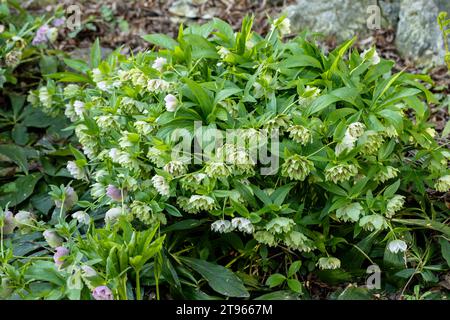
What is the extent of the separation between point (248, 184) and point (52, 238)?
2.67 feet

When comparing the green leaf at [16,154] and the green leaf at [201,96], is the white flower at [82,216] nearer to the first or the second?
the green leaf at [201,96]

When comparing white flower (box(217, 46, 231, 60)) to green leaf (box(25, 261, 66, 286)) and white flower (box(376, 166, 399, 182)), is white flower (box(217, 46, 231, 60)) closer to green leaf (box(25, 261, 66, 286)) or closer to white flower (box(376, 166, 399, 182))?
white flower (box(376, 166, 399, 182))

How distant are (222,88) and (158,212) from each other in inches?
22.3

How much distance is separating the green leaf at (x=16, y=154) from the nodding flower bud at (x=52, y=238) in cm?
88

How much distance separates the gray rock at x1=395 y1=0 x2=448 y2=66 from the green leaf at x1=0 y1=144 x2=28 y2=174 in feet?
8.19

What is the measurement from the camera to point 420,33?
13.7 ft

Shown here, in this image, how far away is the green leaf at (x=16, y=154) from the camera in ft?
11.1

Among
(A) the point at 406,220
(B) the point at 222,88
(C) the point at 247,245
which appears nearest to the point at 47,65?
(B) the point at 222,88

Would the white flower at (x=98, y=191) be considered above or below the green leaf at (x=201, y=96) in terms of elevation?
A: below

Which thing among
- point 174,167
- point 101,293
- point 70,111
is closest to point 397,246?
point 174,167

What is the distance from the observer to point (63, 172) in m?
3.27

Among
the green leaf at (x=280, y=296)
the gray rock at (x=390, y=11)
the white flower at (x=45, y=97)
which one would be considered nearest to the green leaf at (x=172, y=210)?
the green leaf at (x=280, y=296)

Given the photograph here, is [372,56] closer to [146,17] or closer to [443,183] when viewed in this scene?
[443,183]
